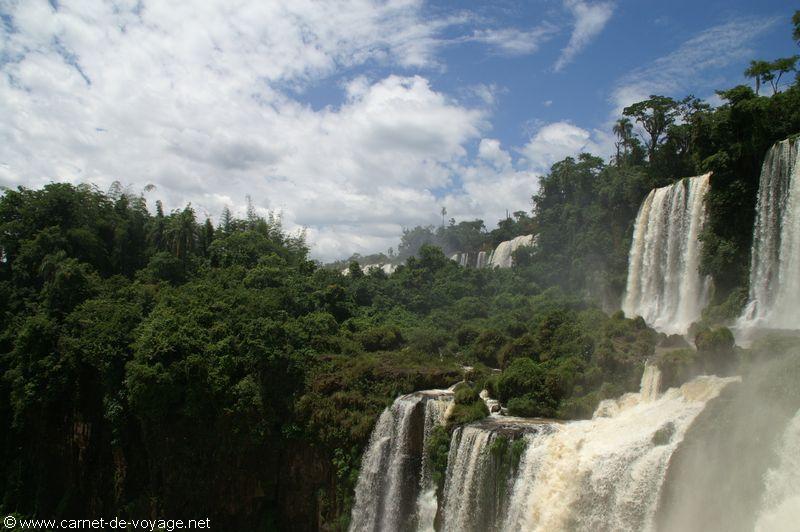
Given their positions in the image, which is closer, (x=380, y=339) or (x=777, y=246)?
(x=777, y=246)

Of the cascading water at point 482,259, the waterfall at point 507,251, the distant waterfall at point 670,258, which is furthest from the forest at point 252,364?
the cascading water at point 482,259

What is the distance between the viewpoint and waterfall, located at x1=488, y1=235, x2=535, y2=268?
1906 inches

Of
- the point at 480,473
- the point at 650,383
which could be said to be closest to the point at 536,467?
the point at 480,473

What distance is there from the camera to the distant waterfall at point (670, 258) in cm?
2564

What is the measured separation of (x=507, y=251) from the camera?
50500mm

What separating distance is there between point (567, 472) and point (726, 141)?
57.9 ft

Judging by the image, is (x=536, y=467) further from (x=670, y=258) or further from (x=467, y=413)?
(x=670, y=258)

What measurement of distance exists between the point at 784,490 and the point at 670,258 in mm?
17286

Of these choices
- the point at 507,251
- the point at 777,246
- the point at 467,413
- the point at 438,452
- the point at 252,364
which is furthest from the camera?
the point at 507,251

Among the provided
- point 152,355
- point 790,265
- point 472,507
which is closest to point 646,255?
point 790,265

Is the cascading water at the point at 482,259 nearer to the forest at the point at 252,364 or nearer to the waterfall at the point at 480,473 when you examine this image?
the forest at the point at 252,364

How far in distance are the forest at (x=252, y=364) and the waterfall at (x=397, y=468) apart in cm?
60

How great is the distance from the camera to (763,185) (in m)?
21.7

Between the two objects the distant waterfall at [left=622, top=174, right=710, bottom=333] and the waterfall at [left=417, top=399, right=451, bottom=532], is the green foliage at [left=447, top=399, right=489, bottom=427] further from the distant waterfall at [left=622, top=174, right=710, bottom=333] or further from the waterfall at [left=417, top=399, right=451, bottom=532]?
the distant waterfall at [left=622, top=174, right=710, bottom=333]
